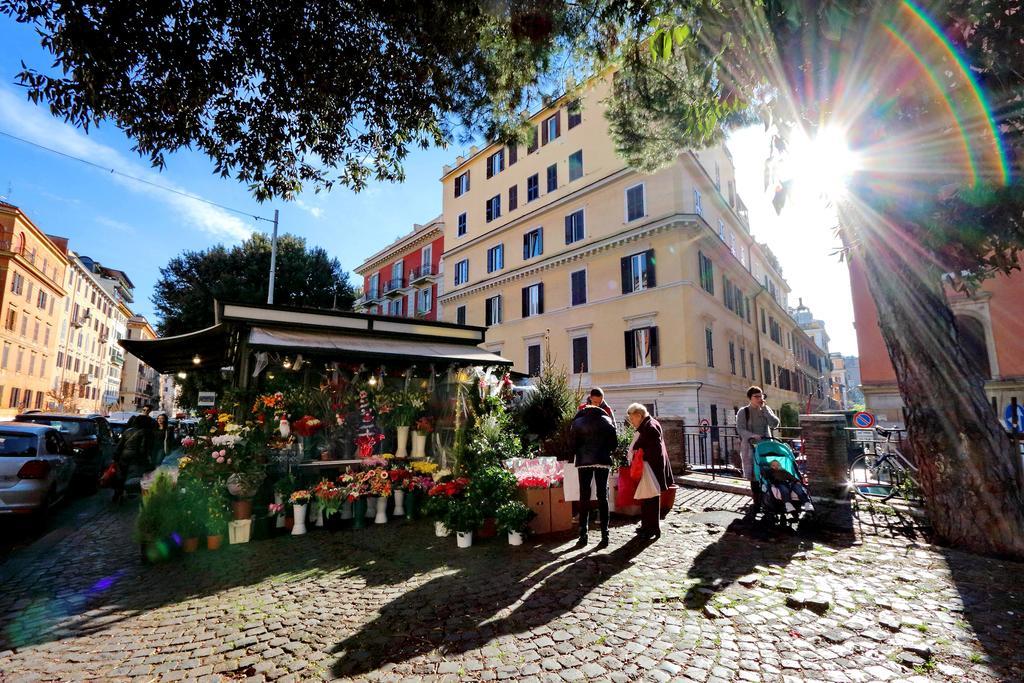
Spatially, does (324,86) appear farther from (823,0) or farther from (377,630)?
Answer: (377,630)

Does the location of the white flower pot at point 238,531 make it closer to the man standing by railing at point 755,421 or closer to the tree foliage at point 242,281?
the man standing by railing at point 755,421

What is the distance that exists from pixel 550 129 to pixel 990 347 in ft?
73.0

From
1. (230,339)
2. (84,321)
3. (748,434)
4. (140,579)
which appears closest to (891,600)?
(748,434)

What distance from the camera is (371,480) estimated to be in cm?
704

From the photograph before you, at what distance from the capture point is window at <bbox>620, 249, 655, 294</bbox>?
21000 mm

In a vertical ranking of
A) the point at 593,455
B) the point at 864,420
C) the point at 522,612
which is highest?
the point at 864,420

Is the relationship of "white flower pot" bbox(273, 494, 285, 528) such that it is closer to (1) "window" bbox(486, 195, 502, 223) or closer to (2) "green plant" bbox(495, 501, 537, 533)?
(2) "green plant" bbox(495, 501, 537, 533)

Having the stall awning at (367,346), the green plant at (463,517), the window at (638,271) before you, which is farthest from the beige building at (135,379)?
the green plant at (463,517)

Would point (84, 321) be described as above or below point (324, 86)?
above

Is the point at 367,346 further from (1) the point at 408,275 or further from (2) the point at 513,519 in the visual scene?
(1) the point at 408,275

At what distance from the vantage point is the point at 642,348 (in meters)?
20.9

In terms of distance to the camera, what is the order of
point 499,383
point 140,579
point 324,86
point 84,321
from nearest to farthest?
point 140,579 < point 324,86 < point 499,383 < point 84,321

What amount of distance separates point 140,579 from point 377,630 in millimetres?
3185

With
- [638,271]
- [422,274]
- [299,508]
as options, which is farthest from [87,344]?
[299,508]
